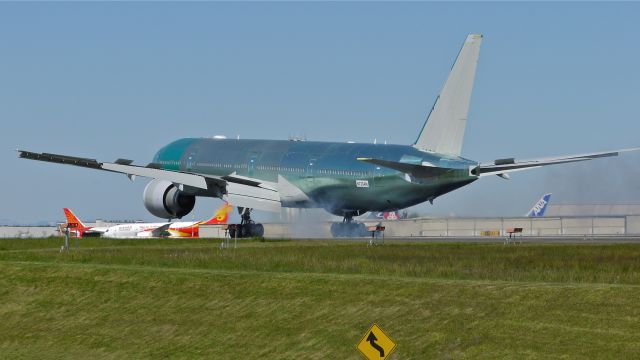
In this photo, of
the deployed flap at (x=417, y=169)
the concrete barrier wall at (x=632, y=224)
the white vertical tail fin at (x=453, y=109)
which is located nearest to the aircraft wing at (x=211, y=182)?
the white vertical tail fin at (x=453, y=109)

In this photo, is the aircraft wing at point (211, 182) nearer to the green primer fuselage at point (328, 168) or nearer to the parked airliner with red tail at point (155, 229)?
the green primer fuselage at point (328, 168)

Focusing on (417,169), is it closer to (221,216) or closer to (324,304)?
(324,304)

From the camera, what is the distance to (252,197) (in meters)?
76.2

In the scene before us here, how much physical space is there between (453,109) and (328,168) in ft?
28.3

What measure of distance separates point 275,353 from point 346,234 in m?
42.6

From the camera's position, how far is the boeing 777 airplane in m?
66.8

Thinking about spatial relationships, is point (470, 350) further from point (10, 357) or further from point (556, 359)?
point (10, 357)

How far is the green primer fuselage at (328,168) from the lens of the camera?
67625 mm

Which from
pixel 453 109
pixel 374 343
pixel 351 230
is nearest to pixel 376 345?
pixel 374 343

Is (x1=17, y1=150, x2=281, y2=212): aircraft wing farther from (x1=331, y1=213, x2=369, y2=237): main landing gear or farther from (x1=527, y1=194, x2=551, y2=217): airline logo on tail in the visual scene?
(x1=527, y1=194, x2=551, y2=217): airline logo on tail

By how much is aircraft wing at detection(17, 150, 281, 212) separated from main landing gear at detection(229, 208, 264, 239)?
1.17 metres

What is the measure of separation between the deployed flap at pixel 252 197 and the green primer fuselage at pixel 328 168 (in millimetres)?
731

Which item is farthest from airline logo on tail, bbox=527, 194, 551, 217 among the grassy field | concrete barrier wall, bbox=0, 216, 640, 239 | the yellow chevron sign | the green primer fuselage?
the yellow chevron sign

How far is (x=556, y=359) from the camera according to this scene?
93.2 ft
